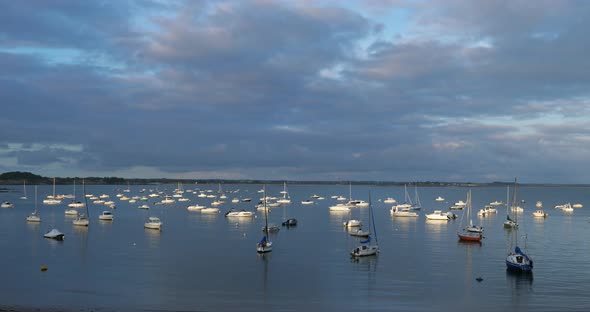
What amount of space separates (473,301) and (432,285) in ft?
19.7

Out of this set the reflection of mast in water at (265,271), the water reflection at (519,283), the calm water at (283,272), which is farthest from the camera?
the water reflection at (519,283)

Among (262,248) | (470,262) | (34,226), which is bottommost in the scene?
(34,226)

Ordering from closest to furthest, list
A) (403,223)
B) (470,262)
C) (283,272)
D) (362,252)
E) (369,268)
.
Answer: (283,272) → (369,268) → (470,262) → (362,252) → (403,223)

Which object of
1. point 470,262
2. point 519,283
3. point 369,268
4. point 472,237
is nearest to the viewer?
point 519,283

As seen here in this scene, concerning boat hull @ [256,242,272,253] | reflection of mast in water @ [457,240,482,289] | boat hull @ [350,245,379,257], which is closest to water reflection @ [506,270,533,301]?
reflection of mast in water @ [457,240,482,289]

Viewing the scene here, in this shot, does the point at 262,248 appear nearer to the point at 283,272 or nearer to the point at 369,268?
A: the point at 283,272

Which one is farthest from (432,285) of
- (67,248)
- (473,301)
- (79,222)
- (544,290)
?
(79,222)

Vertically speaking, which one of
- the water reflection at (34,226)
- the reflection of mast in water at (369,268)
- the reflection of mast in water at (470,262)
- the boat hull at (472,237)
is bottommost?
the water reflection at (34,226)

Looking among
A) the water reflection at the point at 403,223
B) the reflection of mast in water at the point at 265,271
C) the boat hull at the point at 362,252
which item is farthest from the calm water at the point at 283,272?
the water reflection at the point at 403,223

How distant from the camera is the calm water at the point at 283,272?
43750 millimetres

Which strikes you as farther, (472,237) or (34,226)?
(34,226)

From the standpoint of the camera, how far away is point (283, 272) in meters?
57.0

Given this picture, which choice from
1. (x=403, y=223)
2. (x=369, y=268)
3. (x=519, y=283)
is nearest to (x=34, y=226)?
(x=403, y=223)

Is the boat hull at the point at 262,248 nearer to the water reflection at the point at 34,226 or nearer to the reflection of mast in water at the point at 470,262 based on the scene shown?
the reflection of mast in water at the point at 470,262
